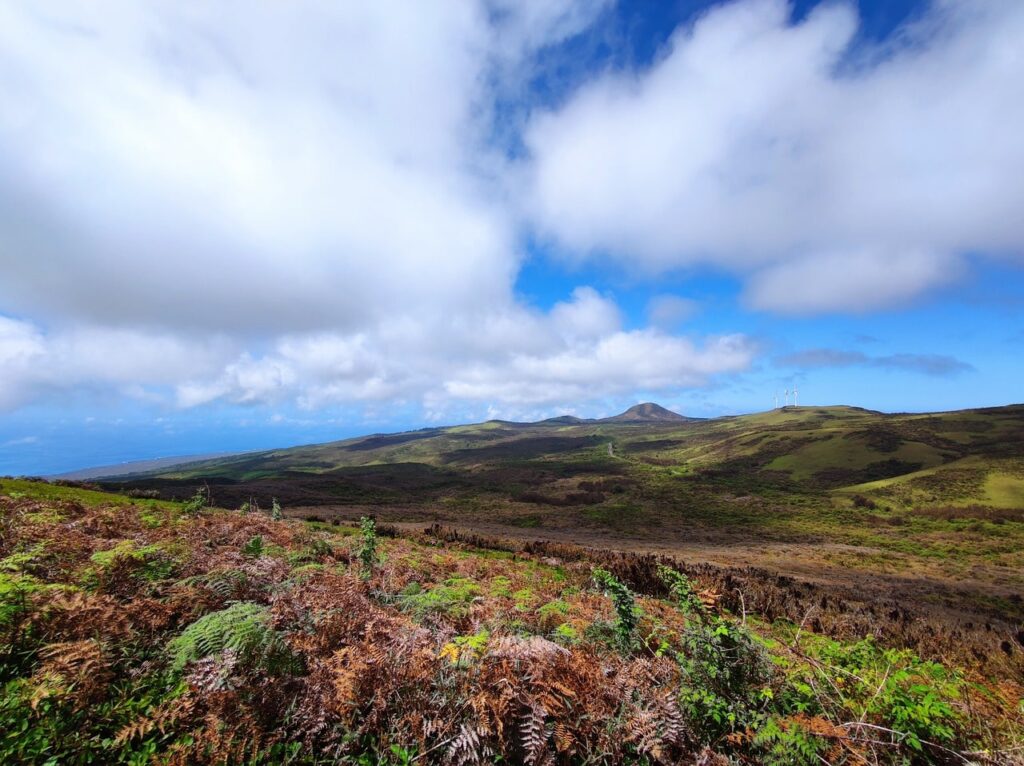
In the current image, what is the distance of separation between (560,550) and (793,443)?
91105mm

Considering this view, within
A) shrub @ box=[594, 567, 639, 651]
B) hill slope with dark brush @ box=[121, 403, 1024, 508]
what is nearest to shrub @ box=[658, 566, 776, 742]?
shrub @ box=[594, 567, 639, 651]

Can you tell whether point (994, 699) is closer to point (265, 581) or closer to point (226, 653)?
point (226, 653)

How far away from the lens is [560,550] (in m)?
21.5

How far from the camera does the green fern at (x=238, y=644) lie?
12.5 ft

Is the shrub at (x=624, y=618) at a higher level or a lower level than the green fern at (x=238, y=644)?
lower

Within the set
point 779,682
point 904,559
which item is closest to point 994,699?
point 779,682

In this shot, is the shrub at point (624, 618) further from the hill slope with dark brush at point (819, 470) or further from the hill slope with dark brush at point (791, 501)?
the hill slope with dark brush at point (819, 470)

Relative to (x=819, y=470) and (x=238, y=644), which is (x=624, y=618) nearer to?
(x=238, y=644)

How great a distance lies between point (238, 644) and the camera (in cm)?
384

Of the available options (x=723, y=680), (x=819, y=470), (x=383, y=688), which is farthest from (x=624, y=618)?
(x=819, y=470)

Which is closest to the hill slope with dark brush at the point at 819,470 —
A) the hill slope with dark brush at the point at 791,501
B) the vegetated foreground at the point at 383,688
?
the hill slope with dark brush at the point at 791,501

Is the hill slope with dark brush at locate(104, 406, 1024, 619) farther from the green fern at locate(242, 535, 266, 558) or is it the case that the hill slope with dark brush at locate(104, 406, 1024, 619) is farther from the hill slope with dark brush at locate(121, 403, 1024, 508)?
the green fern at locate(242, 535, 266, 558)

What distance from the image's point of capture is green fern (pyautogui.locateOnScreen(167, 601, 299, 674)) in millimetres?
3805

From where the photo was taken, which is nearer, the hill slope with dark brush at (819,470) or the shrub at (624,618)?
the shrub at (624,618)
